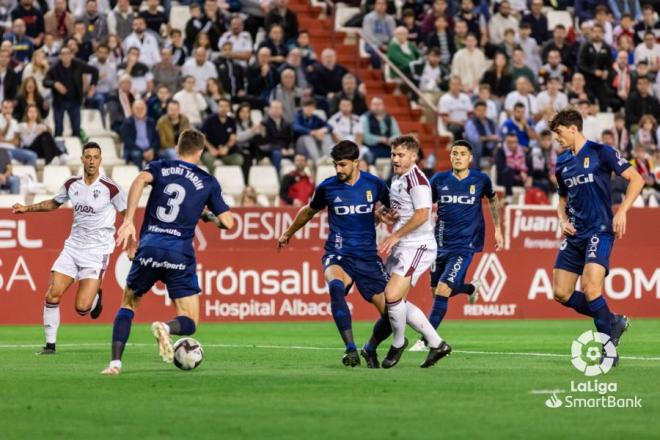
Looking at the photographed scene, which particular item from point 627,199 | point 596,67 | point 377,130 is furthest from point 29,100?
point 627,199

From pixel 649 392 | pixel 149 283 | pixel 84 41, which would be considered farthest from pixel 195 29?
pixel 649 392

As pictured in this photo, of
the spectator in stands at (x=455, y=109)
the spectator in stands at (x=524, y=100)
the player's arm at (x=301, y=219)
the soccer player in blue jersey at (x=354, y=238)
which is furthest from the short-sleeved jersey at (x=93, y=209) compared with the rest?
the spectator in stands at (x=524, y=100)

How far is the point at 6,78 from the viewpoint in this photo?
28.7m

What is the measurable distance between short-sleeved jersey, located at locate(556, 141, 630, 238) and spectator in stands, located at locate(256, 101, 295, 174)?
49.4 feet

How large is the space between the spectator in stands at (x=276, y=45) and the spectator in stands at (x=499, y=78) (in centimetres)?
454

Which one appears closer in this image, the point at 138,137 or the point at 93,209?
the point at 93,209

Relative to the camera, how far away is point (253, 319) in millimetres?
25719

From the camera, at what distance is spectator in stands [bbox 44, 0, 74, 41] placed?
30.3 metres

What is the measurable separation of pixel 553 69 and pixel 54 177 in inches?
489

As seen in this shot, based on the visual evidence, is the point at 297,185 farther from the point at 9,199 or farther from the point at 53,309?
the point at 53,309

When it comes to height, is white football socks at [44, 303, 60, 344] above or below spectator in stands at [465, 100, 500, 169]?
below

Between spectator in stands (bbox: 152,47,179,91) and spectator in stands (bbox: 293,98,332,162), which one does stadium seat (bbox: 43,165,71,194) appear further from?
spectator in stands (bbox: 293,98,332,162)

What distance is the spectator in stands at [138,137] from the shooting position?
94.1 ft

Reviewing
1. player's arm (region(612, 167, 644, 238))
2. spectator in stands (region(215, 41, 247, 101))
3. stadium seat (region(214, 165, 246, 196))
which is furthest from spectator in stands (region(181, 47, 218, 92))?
player's arm (region(612, 167, 644, 238))
